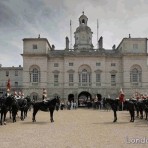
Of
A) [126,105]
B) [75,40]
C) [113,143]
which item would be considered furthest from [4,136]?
[75,40]

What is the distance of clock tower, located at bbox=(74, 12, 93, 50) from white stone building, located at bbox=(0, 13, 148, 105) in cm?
786

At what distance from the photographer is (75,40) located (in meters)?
65.9

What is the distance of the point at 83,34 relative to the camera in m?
64.4

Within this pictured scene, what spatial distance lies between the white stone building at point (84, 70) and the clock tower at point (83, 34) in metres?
7.86

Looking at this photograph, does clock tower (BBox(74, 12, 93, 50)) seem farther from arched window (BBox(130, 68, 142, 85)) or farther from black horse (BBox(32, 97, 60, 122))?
black horse (BBox(32, 97, 60, 122))

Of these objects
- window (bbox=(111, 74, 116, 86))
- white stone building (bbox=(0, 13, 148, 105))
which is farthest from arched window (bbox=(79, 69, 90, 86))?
window (bbox=(111, 74, 116, 86))

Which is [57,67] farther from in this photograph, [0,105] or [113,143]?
[113,143]

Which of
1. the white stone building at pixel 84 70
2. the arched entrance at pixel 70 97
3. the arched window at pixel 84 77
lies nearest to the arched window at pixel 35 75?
the white stone building at pixel 84 70

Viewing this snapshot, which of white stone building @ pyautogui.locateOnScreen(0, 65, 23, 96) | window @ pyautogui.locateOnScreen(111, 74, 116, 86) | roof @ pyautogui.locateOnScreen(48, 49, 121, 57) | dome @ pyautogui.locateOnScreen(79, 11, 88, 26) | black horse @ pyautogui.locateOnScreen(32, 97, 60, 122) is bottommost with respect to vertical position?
black horse @ pyautogui.locateOnScreen(32, 97, 60, 122)

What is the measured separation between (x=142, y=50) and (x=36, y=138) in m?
45.3

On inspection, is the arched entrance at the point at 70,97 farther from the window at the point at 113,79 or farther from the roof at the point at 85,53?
the window at the point at 113,79

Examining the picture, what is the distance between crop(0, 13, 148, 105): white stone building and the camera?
181ft

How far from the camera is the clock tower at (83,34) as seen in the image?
2518 inches

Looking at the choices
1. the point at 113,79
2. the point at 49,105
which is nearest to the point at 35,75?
the point at 113,79
